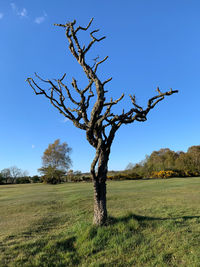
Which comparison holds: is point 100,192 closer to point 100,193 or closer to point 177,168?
point 100,193

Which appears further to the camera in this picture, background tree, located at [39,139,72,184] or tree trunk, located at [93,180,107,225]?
background tree, located at [39,139,72,184]

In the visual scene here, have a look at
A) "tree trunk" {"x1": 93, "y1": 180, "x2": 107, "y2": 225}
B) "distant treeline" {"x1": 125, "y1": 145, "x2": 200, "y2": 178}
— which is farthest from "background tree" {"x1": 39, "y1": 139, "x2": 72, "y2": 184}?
"tree trunk" {"x1": 93, "y1": 180, "x2": 107, "y2": 225}

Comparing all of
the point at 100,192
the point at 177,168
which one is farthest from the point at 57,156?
the point at 100,192

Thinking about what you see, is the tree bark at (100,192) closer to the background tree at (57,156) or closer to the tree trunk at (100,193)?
the tree trunk at (100,193)

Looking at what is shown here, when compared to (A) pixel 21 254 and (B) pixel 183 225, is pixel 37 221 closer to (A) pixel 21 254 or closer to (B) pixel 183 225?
(A) pixel 21 254

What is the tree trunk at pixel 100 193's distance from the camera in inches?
234

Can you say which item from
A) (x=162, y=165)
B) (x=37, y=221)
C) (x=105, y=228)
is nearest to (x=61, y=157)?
(x=162, y=165)

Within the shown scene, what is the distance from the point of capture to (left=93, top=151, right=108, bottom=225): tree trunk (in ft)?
19.5

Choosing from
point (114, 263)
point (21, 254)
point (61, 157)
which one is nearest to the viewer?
point (114, 263)

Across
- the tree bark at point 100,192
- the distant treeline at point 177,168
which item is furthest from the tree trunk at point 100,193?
the distant treeline at point 177,168

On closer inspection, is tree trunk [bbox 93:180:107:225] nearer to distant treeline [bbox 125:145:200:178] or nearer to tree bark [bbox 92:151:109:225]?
tree bark [bbox 92:151:109:225]

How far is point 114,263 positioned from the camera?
13.1ft

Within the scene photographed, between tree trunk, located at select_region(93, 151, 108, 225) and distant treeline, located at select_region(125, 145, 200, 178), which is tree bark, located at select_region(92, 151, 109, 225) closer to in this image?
tree trunk, located at select_region(93, 151, 108, 225)

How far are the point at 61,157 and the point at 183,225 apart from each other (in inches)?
2011
